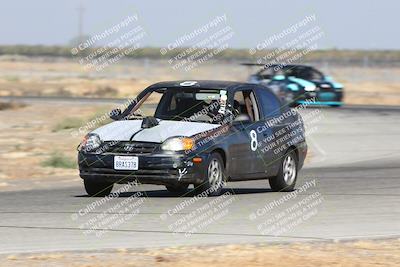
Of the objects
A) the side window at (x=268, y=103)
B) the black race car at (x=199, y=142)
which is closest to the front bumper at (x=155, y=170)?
the black race car at (x=199, y=142)

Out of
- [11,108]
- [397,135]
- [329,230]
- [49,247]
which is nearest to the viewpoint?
[49,247]

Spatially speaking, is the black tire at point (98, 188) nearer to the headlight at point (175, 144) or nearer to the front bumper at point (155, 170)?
the front bumper at point (155, 170)

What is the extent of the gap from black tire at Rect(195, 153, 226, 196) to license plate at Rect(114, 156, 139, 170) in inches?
36.4

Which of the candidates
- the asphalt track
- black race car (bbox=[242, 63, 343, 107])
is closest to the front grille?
the asphalt track

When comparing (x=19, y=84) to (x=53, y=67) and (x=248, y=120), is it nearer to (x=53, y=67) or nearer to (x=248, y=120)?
(x=53, y=67)

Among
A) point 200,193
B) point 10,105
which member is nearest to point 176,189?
point 200,193

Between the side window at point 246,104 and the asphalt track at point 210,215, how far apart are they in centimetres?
113

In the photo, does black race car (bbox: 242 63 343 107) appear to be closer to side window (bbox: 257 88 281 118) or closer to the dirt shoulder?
side window (bbox: 257 88 281 118)

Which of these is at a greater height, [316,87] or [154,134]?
[154,134]

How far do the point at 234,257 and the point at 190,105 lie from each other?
5704 millimetres

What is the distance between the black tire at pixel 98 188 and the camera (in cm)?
1402

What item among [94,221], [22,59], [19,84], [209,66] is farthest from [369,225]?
[22,59]

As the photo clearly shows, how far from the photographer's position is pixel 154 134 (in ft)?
44.2

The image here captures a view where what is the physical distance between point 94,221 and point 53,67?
89761 millimetres
